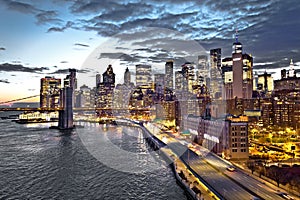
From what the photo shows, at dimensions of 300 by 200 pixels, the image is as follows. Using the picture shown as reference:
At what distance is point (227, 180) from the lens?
9.90 meters

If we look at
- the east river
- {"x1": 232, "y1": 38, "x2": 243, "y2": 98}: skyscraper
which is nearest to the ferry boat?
the east river

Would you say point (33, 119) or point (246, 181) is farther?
point (33, 119)

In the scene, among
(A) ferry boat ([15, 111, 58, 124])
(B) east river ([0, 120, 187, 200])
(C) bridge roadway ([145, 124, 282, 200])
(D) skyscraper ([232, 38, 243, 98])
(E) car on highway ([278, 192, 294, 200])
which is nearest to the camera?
(E) car on highway ([278, 192, 294, 200])

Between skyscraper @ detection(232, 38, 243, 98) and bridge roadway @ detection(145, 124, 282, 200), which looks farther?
skyscraper @ detection(232, 38, 243, 98)

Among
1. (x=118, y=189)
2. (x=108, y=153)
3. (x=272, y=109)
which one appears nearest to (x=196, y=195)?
(x=118, y=189)

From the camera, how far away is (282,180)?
33.9 feet

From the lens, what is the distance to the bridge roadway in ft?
27.8

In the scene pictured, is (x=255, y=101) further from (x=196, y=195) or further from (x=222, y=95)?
(x=196, y=195)

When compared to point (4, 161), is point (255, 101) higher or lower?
higher

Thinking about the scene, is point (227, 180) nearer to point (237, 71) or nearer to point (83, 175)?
point (83, 175)

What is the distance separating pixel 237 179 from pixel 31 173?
30.4 ft

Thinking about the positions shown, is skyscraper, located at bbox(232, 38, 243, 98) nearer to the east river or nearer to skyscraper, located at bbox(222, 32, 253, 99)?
skyscraper, located at bbox(222, 32, 253, 99)

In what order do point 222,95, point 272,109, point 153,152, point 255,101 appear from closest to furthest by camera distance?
point 153,152
point 272,109
point 255,101
point 222,95

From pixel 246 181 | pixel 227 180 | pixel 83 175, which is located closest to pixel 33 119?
pixel 83 175
